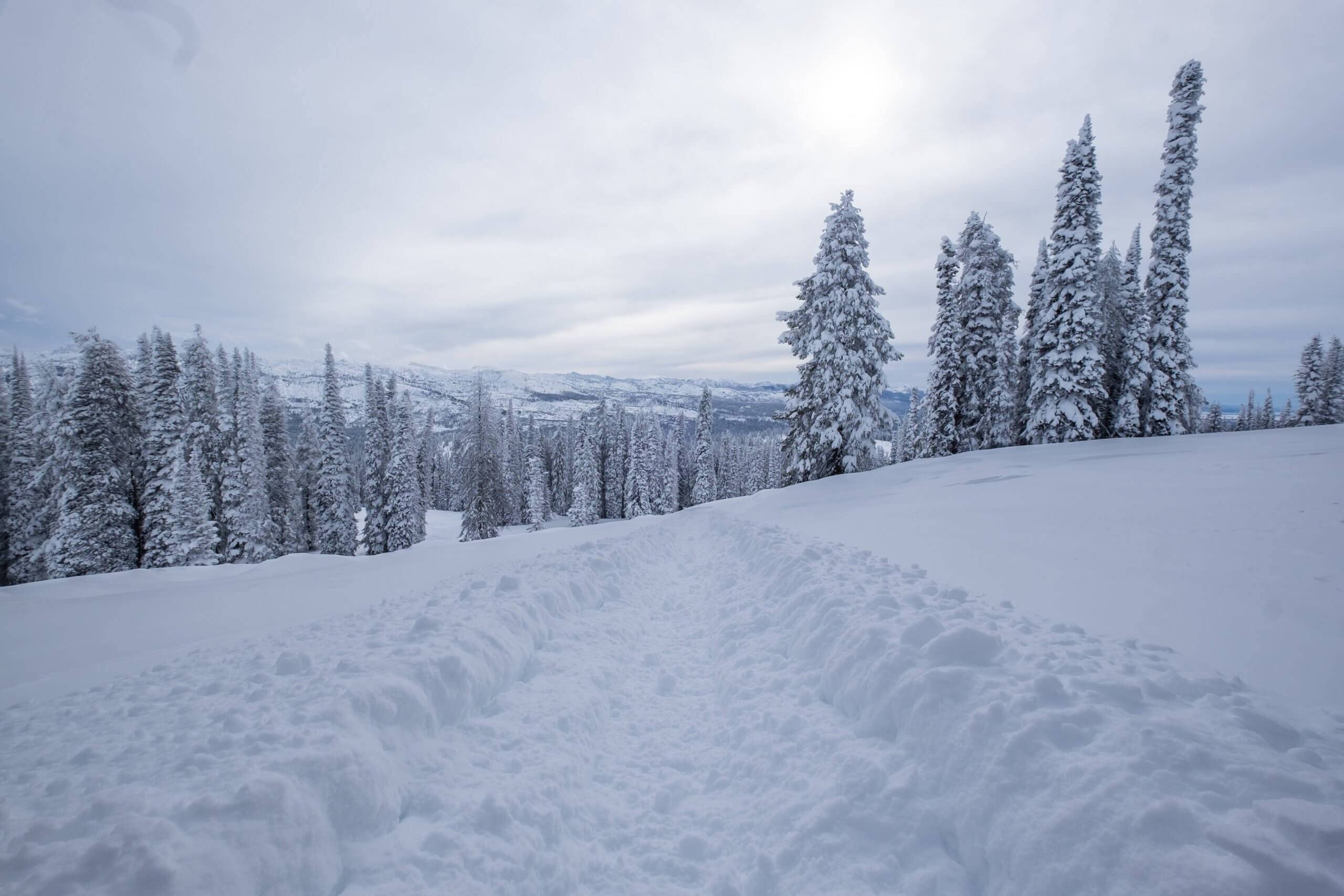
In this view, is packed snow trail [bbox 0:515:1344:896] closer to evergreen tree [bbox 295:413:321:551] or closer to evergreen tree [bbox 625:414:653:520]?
evergreen tree [bbox 295:413:321:551]

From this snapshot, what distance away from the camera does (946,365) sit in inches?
1086

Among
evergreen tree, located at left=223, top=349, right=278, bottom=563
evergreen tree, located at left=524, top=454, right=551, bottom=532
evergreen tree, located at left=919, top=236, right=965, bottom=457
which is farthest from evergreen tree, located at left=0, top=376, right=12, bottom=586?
evergreen tree, located at left=919, top=236, right=965, bottom=457

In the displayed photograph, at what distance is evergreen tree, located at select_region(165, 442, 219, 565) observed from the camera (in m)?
20.7

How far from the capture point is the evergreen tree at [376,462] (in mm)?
33812

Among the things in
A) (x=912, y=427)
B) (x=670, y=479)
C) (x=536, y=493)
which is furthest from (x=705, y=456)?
(x=912, y=427)

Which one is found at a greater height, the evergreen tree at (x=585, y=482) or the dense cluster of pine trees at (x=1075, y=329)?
the dense cluster of pine trees at (x=1075, y=329)

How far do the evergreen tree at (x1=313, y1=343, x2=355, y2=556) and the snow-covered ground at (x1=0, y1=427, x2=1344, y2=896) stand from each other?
2598 cm

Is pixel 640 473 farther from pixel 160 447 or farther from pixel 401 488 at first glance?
pixel 160 447

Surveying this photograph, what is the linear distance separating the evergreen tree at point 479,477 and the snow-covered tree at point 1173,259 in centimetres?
3814

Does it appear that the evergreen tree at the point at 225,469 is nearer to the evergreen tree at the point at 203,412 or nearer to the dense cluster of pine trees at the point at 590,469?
the evergreen tree at the point at 203,412

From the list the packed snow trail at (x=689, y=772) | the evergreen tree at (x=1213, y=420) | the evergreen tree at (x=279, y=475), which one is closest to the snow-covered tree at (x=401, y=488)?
the evergreen tree at (x=279, y=475)

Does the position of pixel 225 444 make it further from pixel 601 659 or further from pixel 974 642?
pixel 974 642

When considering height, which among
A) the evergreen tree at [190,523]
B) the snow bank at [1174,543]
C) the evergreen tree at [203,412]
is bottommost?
the evergreen tree at [190,523]

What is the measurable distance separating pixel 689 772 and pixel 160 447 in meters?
29.9
